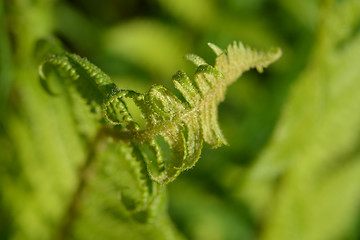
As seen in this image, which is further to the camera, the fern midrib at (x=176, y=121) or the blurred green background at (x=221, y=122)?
the blurred green background at (x=221, y=122)

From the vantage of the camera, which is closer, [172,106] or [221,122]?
[172,106]

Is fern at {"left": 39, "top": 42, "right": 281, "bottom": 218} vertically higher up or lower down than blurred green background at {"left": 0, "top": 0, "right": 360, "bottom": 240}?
lower down

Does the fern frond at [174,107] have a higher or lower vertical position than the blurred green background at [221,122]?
lower

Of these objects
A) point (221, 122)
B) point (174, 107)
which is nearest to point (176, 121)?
point (174, 107)

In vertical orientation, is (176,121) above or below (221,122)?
below

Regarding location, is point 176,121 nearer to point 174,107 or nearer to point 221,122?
point 174,107

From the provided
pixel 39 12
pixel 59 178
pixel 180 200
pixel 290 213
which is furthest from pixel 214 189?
pixel 39 12
